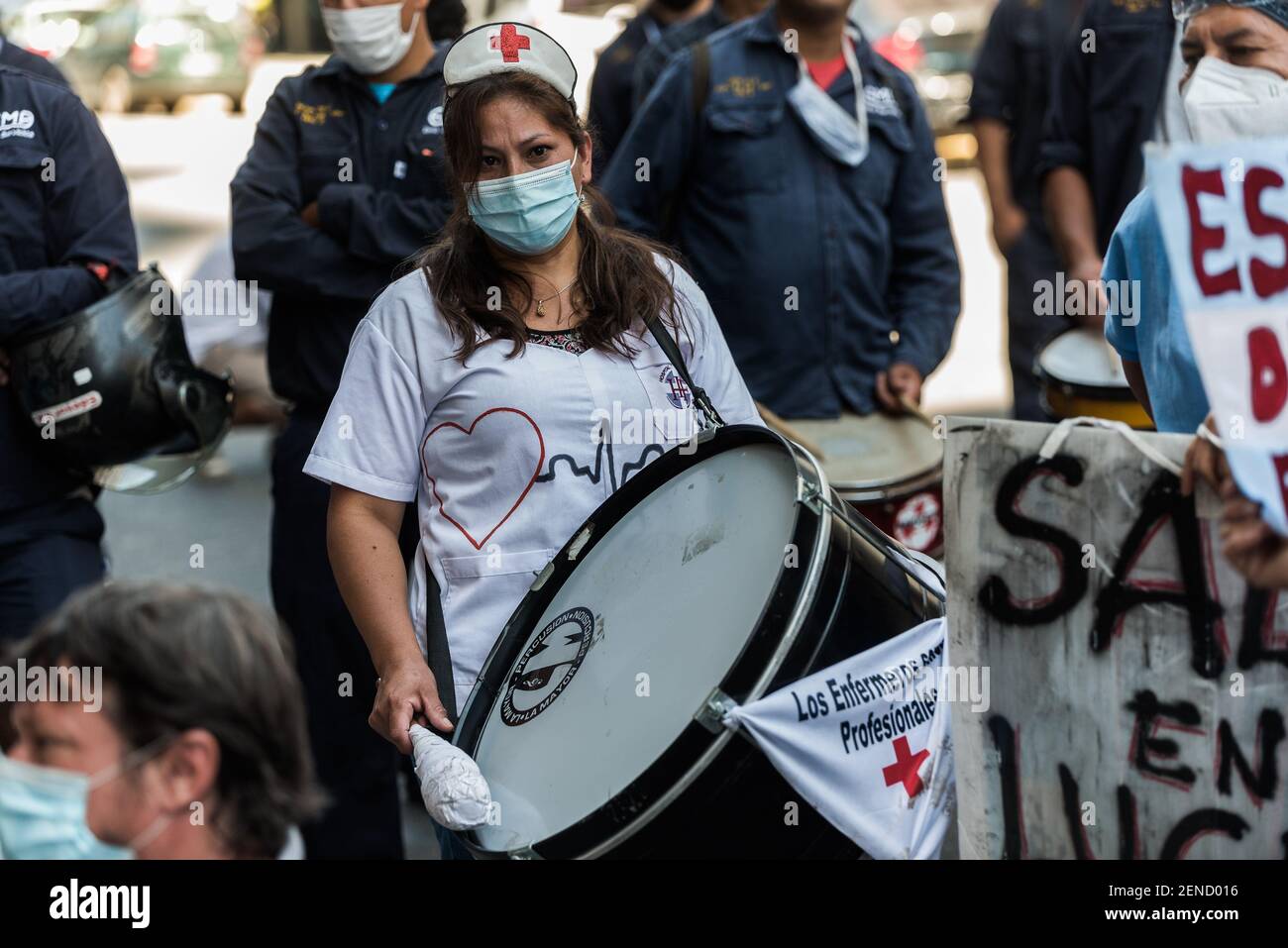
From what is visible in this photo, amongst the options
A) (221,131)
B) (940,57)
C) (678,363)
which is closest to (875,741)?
(678,363)

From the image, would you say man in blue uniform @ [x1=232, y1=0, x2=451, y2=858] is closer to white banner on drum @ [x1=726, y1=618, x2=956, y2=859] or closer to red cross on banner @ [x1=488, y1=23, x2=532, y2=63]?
red cross on banner @ [x1=488, y1=23, x2=532, y2=63]

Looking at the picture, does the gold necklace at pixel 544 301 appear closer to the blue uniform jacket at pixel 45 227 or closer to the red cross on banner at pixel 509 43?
the red cross on banner at pixel 509 43

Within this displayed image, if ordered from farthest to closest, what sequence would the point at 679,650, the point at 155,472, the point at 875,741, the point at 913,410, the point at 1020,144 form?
the point at 1020,144, the point at 913,410, the point at 155,472, the point at 679,650, the point at 875,741

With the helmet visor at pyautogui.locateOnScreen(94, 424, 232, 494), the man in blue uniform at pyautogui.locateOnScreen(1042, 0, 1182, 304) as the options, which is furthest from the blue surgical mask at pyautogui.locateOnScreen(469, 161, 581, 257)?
the man in blue uniform at pyautogui.locateOnScreen(1042, 0, 1182, 304)

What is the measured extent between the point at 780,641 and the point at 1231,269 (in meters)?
0.76

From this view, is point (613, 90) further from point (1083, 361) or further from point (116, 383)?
point (116, 383)

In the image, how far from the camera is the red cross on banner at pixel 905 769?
2.54 metres

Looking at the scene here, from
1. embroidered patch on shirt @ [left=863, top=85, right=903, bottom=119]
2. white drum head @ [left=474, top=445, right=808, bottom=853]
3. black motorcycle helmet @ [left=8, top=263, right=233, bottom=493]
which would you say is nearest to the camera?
white drum head @ [left=474, top=445, right=808, bottom=853]

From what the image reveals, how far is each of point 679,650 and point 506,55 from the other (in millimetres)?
1100

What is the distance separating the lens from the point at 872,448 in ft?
14.6

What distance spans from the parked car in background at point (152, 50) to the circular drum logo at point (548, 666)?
734 inches

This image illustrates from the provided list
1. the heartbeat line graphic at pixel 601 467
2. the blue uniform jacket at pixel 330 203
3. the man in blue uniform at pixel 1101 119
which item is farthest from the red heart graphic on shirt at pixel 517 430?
the man in blue uniform at pixel 1101 119

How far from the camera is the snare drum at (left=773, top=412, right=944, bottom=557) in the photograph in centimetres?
419

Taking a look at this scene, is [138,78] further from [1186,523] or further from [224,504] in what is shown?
[1186,523]
